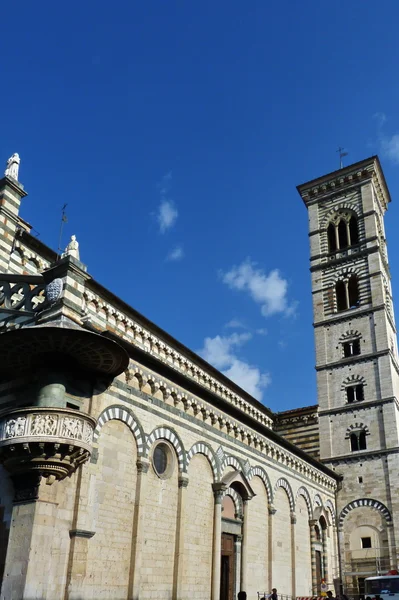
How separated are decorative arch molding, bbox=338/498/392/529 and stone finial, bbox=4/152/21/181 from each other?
77.2 feet

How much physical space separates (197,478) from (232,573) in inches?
157

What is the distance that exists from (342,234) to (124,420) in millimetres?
26192

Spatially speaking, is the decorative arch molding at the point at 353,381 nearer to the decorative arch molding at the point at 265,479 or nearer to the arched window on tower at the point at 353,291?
the arched window on tower at the point at 353,291

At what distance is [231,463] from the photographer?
20.6 metres

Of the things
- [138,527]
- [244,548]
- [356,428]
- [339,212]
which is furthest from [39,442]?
[339,212]

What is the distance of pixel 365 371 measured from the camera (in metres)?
32.9

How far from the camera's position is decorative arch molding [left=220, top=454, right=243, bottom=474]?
20.0 m

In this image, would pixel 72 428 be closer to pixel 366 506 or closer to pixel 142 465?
pixel 142 465

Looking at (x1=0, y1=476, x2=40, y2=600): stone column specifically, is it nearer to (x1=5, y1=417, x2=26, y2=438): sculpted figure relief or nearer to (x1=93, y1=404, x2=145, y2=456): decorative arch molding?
(x1=5, y1=417, x2=26, y2=438): sculpted figure relief

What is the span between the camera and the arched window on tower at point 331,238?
37906 millimetres

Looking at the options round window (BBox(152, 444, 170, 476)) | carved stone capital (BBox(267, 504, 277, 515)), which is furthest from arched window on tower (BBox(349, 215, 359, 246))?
round window (BBox(152, 444, 170, 476))

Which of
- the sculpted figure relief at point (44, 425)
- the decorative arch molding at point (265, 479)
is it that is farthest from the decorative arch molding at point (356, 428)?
the sculpted figure relief at point (44, 425)

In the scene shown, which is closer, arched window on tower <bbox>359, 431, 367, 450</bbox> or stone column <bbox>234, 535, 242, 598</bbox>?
stone column <bbox>234, 535, 242, 598</bbox>

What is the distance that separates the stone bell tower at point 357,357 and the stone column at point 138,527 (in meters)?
18.3
